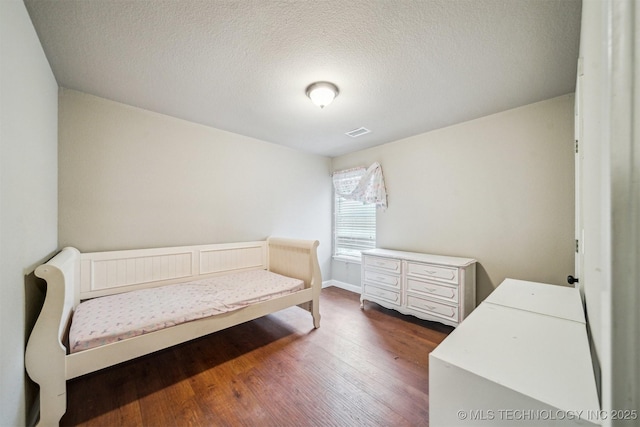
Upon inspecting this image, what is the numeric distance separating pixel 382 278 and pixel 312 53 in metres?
2.41

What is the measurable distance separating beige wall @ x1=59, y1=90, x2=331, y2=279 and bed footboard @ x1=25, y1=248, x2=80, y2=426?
1.05m

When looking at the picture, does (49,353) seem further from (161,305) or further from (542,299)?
(542,299)

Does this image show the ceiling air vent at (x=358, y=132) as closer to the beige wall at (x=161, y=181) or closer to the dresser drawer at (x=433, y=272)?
the beige wall at (x=161, y=181)

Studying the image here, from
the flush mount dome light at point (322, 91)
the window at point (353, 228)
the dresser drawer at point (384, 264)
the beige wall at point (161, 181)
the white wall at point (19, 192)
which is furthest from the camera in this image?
the window at point (353, 228)

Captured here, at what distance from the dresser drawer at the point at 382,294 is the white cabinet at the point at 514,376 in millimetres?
1704

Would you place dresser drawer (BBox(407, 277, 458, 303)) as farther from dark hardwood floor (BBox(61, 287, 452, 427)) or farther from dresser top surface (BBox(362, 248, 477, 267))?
dark hardwood floor (BBox(61, 287, 452, 427))

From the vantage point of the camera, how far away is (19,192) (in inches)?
45.5

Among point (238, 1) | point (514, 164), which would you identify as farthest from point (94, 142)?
point (514, 164)

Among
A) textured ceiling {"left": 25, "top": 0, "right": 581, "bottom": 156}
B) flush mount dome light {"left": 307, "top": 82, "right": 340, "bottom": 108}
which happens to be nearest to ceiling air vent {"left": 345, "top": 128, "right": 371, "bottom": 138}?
textured ceiling {"left": 25, "top": 0, "right": 581, "bottom": 156}

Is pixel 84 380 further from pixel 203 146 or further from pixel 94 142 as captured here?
pixel 203 146

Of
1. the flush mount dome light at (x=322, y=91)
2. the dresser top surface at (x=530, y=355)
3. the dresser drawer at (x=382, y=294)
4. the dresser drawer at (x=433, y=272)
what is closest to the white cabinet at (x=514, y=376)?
the dresser top surface at (x=530, y=355)

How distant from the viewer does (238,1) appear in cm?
120

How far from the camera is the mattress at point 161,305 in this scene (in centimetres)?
149

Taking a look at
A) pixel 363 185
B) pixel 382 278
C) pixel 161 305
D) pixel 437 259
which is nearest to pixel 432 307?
pixel 437 259
